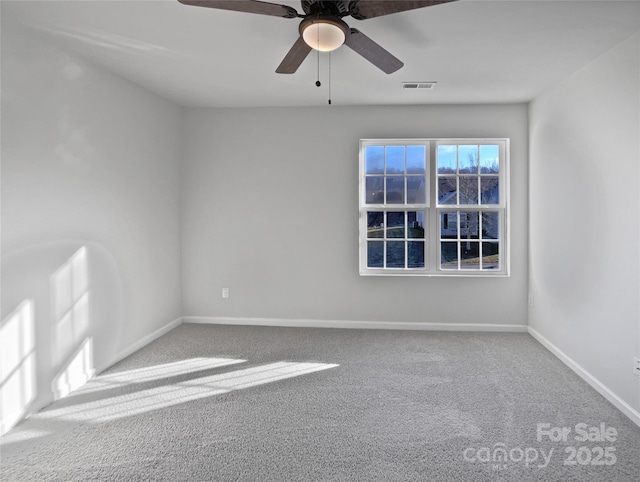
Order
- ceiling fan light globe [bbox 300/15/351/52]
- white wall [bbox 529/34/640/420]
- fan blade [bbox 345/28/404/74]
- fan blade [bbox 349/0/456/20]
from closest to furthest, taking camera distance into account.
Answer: fan blade [bbox 349/0/456/20] → ceiling fan light globe [bbox 300/15/351/52] → fan blade [bbox 345/28/404/74] → white wall [bbox 529/34/640/420]

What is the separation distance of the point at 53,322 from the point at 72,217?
79 cm

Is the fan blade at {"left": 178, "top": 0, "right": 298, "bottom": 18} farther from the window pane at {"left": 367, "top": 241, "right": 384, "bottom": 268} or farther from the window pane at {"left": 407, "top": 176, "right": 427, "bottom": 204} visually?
the window pane at {"left": 367, "top": 241, "right": 384, "bottom": 268}

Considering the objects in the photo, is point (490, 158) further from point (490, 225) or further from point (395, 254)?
point (395, 254)

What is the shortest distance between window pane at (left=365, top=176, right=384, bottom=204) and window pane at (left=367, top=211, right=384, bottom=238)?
0.14 m

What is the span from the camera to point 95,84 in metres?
3.11

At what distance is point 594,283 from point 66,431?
3.86m

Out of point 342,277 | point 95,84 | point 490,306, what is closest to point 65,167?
point 95,84

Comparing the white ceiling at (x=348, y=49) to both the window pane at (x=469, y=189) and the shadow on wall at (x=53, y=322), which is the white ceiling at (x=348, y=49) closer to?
the window pane at (x=469, y=189)

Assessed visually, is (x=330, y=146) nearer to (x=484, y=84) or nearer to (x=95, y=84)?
(x=484, y=84)

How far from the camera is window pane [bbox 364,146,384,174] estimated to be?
436 cm

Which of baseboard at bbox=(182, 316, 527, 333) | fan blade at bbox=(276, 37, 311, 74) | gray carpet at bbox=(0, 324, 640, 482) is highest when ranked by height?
fan blade at bbox=(276, 37, 311, 74)

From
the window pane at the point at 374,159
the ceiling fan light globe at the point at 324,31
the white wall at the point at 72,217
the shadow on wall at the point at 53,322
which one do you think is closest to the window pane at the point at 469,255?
the window pane at the point at 374,159

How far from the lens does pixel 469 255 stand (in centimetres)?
430

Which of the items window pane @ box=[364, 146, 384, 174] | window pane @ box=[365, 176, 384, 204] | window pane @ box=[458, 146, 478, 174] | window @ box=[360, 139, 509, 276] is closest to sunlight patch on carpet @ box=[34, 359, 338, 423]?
window @ box=[360, 139, 509, 276]
